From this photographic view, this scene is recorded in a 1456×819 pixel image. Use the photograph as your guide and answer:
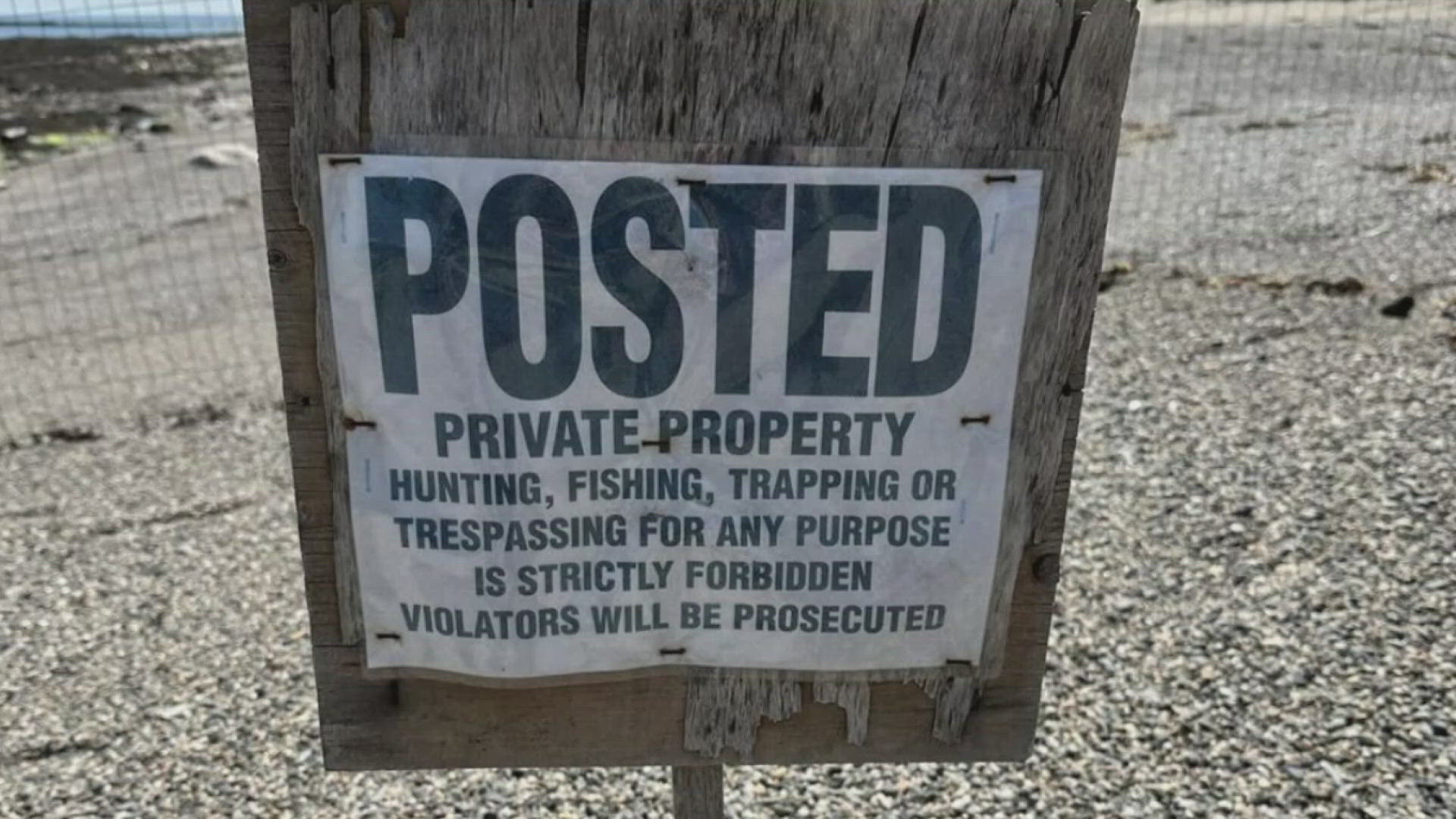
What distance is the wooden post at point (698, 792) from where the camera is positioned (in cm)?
207

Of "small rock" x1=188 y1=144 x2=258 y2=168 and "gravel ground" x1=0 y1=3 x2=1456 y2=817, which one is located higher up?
"gravel ground" x1=0 y1=3 x2=1456 y2=817

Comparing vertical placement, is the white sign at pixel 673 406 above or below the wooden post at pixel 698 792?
above

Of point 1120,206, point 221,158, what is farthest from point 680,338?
point 221,158

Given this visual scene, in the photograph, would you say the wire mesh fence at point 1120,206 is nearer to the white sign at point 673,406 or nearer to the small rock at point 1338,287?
the small rock at point 1338,287

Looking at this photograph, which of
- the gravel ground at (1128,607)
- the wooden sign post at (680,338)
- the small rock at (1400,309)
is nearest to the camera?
the wooden sign post at (680,338)

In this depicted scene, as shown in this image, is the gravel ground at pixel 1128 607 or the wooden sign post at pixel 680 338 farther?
the gravel ground at pixel 1128 607

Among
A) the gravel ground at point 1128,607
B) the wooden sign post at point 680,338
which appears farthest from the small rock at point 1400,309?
the wooden sign post at point 680,338

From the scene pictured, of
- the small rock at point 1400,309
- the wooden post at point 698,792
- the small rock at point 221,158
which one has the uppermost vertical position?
the wooden post at point 698,792

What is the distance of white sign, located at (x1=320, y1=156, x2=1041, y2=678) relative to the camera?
5.37ft

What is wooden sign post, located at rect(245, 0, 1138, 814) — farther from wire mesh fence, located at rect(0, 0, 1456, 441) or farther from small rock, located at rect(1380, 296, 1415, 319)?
small rock, located at rect(1380, 296, 1415, 319)

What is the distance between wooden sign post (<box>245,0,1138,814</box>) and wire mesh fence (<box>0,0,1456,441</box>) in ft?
16.1

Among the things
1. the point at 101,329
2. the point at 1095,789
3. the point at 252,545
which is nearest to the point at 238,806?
the point at 252,545

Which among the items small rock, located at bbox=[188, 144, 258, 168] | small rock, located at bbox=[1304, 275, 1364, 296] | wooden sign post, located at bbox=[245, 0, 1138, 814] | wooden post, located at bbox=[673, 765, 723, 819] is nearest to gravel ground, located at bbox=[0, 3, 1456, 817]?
small rock, located at bbox=[1304, 275, 1364, 296]

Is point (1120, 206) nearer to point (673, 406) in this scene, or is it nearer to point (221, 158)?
point (673, 406)
